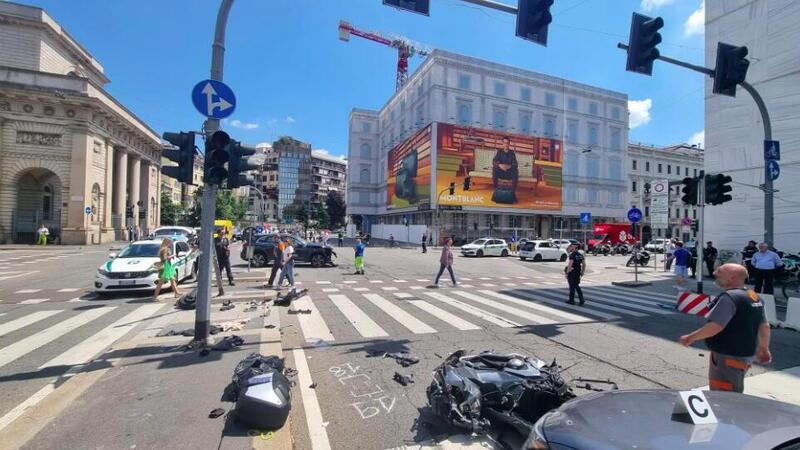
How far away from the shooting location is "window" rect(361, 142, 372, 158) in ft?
250

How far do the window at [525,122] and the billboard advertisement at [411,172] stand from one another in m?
14.7

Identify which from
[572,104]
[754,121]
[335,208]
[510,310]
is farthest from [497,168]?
[335,208]

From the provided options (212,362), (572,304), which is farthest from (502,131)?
(212,362)

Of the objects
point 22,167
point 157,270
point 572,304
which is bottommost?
point 572,304

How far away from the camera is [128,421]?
12.1ft

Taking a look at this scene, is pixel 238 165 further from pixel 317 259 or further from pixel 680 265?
pixel 680 265

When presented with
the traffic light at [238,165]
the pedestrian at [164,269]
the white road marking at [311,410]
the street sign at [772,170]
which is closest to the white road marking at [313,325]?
the white road marking at [311,410]

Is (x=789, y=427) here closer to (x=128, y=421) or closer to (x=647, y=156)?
(x=128, y=421)

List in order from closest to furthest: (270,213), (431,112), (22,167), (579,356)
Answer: (579,356) → (22,167) → (431,112) → (270,213)

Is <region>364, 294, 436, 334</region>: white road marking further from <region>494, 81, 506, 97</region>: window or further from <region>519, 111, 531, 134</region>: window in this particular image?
<region>519, 111, 531, 134</region>: window

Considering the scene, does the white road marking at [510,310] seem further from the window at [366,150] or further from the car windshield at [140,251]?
the window at [366,150]

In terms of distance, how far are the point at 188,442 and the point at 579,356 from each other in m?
5.19

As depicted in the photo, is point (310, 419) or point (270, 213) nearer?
point (310, 419)

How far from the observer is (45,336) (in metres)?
6.76
